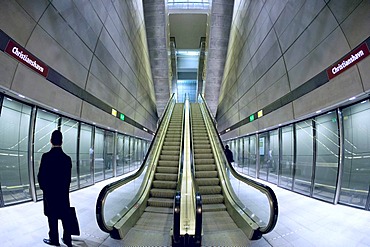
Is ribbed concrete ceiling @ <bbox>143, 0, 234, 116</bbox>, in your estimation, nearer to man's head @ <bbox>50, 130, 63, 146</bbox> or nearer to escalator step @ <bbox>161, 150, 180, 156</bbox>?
escalator step @ <bbox>161, 150, 180, 156</bbox>

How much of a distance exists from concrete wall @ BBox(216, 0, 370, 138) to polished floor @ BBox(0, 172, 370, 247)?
2462 mm

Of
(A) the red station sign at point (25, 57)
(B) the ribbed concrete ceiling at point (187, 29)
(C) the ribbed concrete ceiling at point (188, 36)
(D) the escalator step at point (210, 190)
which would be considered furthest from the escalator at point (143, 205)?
(B) the ribbed concrete ceiling at point (187, 29)

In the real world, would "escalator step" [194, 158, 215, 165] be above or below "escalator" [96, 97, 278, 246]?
A: above

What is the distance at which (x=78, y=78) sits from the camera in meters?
6.42

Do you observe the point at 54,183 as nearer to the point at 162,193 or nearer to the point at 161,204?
the point at 161,204

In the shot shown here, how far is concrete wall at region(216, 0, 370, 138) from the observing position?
14.1 feet

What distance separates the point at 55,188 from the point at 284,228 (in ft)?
12.4

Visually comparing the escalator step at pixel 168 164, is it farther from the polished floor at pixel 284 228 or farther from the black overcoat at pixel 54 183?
the black overcoat at pixel 54 183

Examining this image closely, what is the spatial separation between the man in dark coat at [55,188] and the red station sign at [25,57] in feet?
7.66

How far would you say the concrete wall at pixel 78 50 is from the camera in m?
4.06

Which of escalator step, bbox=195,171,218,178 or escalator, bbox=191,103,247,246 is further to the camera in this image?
escalator step, bbox=195,171,218,178

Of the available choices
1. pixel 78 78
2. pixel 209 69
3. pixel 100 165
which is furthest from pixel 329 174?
pixel 209 69

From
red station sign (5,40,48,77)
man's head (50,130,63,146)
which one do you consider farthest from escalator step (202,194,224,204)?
red station sign (5,40,48,77)

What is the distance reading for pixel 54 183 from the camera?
2816 mm
